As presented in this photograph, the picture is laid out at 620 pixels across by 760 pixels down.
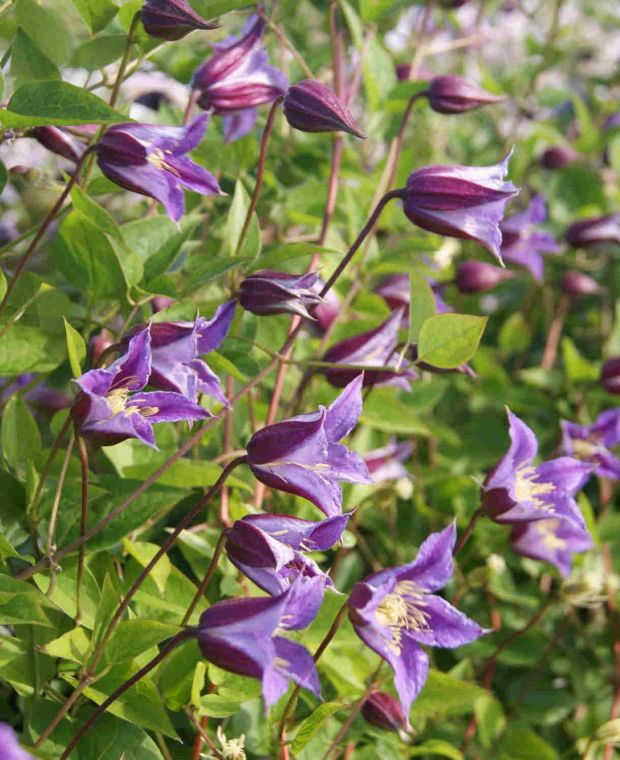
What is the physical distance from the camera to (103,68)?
749 mm

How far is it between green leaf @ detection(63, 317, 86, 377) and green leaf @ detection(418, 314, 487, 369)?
213 mm

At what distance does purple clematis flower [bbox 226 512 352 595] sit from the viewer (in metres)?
0.52

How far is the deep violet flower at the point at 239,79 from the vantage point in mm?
774

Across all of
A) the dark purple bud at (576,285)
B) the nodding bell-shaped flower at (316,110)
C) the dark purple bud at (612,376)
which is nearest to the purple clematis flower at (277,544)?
the nodding bell-shaped flower at (316,110)

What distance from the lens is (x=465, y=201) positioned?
0.64 metres

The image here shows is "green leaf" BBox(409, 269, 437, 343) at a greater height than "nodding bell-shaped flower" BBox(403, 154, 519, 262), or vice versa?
"nodding bell-shaped flower" BBox(403, 154, 519, 262)

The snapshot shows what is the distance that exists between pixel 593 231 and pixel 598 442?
344 mm

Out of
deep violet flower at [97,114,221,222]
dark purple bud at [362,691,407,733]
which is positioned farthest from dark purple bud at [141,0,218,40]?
dark purple bud at [362,691,407,733]

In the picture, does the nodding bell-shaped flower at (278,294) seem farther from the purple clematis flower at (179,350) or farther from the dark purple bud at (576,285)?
the dark purple bud at (576,285)

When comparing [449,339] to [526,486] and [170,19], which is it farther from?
[170,19]

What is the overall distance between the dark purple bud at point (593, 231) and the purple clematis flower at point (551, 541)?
49cm

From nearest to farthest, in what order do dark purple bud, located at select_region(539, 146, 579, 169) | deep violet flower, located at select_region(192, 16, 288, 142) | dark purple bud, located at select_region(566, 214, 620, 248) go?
deep violet flower, located at select_region(192, 16, 288, 142) → dark purple bud, located at select_region(566, 214, 620, 248) → dark purple bud, located at select_region(539, 146, 579, 169)

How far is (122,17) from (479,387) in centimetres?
68

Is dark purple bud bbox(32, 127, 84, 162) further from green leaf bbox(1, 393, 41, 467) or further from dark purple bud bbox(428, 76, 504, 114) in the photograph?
dark purple bud bbox(428, 76, 504, 114)
